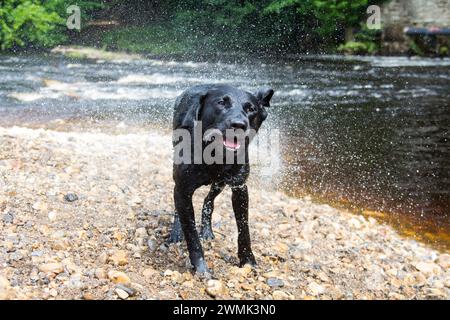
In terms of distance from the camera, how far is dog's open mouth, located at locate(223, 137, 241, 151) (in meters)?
3.69

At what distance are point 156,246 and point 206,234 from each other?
594 mm

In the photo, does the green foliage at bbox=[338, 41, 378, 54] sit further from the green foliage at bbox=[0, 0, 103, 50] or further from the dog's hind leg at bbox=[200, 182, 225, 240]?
the dog's hind leg at bbox=[200, 182, 225, 240]

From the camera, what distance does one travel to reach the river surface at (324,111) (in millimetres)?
8086

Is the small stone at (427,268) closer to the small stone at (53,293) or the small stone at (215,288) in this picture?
the small stone at (215,288)

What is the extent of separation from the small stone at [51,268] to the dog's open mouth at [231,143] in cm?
166

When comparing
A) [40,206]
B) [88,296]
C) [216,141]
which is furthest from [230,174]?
[40,206]

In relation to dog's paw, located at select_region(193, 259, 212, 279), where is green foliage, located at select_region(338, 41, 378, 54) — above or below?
above

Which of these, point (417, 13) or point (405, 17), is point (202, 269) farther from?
point (417, 13)

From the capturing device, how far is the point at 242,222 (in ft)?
14.6

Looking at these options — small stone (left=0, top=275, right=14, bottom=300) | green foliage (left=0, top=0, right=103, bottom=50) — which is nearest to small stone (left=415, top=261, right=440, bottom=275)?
small stone (left=0, top=275, right=14, bottom=300)

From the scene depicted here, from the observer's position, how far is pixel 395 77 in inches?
771

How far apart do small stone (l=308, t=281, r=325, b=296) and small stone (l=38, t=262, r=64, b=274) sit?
2.10 meters

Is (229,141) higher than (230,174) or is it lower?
higher

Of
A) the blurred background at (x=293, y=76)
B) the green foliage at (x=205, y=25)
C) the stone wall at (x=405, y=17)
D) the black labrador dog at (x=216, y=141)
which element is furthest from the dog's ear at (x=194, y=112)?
the green foliage at (x=205, y=25)
